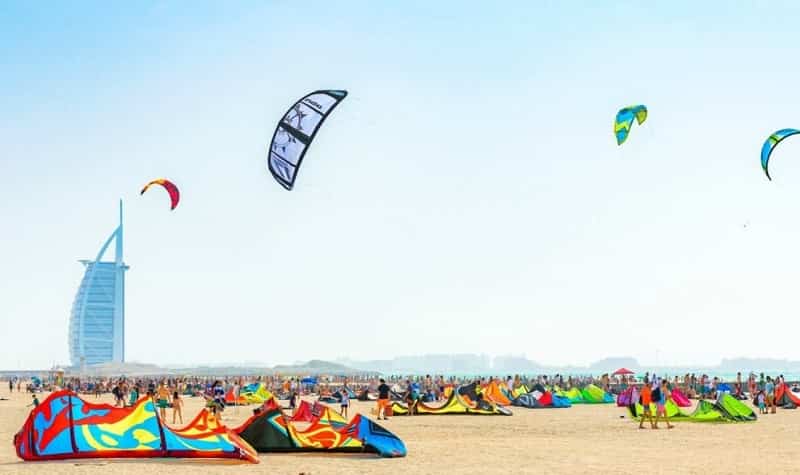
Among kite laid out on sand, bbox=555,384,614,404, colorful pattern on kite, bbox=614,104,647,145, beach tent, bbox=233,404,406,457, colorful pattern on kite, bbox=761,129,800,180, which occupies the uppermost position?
colorful pattern on kite, bbox=614,104,647,145

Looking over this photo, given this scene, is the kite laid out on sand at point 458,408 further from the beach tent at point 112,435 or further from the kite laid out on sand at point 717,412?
the beach tent at point 112,435

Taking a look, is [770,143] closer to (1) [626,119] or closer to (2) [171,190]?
(1) [626,119]

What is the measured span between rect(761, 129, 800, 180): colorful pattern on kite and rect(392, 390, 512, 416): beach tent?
994 centimetres

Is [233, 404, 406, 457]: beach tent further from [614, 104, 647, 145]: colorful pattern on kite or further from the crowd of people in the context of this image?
[614, 104, 647, 145]: colorful pattern on kite

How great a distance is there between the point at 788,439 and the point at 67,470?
14.3 m

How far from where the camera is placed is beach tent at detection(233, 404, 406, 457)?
1534cm

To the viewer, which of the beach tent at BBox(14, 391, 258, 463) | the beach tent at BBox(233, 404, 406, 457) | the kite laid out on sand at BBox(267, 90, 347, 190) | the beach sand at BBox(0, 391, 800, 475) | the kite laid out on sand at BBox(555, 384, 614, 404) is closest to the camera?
the beach sand at BBox(0, 391, 800, 475)

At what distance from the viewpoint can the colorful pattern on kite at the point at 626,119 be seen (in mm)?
25922

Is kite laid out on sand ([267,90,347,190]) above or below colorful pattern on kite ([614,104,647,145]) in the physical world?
below

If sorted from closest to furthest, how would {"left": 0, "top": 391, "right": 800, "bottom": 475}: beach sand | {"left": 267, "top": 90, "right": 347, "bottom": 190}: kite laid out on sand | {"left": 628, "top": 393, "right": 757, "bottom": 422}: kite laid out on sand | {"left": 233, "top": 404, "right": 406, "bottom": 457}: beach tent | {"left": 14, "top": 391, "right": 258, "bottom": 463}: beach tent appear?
{"left": 0, "top": 391, "right": 800, "bottom": 475}: beach sand < {"left": 14, "top": 391, "right": 258, "bottom": 463}: beach tent < {"left": 233, "top": 404, "right": 406, "bottom": 457}: beach tent < {"left": 267, "top": 90, "right": 347, "bottom": 190}: kite laid out on sand < {"left": 628, "top": 393, "right": 757, "bottom": 422}: kite laid out on sand

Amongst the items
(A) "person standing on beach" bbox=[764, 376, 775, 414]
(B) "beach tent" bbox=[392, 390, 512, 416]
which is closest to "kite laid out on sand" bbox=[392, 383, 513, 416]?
(B) "beach tent" bbox=[392, 390, 512, 416]

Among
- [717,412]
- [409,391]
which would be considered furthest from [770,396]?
[409,391]

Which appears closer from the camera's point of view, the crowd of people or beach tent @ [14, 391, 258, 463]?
beach tent @ [14, 391, 258, 463]

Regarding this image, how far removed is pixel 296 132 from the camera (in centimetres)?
1756
